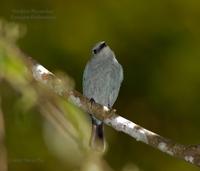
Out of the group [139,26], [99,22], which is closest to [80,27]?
[99,22]

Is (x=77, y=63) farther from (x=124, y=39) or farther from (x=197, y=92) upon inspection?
(x=197, y=92)

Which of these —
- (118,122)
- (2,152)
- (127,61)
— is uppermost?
(118,122)

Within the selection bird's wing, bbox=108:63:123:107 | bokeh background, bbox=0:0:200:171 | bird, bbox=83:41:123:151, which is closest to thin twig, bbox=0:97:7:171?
bokeh background, bbox=0:0:200:171

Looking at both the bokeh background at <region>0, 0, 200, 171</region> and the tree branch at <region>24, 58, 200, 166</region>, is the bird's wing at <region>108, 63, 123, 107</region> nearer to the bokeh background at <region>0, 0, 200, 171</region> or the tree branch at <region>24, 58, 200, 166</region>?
the tree branch at <region>24, 58, 200, 166</region>

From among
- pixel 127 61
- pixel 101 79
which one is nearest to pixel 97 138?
pixel 101 79

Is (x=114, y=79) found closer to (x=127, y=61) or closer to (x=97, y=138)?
(x=97, y=138)

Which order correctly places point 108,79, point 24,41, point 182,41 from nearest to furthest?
point 108,79 < point 24,41 < point 182,41
